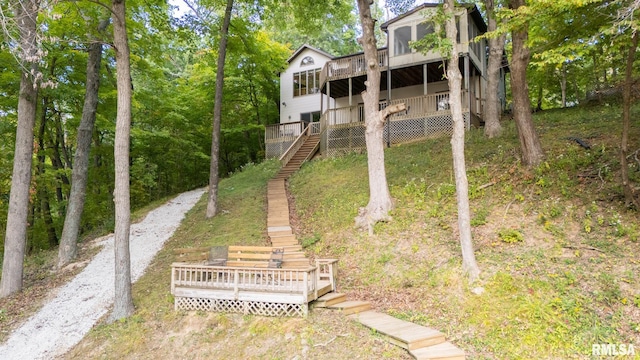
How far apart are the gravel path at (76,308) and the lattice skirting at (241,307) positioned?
2.25 metres

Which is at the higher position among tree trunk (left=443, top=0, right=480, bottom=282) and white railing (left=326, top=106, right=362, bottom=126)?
white railing (left=326, top=106, right=362, bottom=126)

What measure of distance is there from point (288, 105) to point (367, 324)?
20.8 metres

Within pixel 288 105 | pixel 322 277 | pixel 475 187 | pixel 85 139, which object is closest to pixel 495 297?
pixel 322 277

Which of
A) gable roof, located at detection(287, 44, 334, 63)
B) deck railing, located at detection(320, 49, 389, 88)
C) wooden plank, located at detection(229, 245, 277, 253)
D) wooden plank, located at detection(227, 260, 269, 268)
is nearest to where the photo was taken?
wooden plank, located at detection(227, 260, 269, 268)

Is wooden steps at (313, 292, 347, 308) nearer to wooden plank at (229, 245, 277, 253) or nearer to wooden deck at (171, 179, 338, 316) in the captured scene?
wooden deck at (171, 179, 338, 316)

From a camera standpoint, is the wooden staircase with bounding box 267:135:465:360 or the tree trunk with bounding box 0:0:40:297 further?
the tree trunk with bounding box 0:0:40:297

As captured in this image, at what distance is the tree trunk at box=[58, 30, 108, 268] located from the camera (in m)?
12.0

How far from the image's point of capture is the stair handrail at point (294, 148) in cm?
1966

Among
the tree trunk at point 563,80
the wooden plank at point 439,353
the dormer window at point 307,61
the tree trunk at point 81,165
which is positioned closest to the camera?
the wooden plank at point 439,353

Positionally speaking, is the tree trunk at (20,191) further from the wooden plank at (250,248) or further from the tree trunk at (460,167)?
the tree trunk at (460,167)

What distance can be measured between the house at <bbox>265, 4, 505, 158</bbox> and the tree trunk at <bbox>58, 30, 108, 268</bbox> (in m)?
10.4

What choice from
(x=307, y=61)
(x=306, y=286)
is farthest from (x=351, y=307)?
(x=307, y=61)

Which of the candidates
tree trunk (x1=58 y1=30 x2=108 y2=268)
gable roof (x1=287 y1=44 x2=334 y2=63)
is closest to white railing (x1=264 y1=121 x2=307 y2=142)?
gable roof (x1=287 y1=44 x2=334 y2=63)

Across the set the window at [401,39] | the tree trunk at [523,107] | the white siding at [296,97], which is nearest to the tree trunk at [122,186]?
the tree trunk at [523,107]
